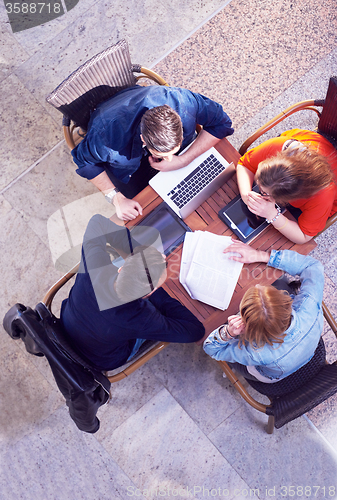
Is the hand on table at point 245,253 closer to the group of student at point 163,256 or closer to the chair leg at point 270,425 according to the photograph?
the group of student at point 163,256

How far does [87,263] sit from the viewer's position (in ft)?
5.09

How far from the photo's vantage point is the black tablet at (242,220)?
1.64 meters

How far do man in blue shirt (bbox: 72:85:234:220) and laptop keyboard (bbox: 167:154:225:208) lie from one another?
0.22 ft

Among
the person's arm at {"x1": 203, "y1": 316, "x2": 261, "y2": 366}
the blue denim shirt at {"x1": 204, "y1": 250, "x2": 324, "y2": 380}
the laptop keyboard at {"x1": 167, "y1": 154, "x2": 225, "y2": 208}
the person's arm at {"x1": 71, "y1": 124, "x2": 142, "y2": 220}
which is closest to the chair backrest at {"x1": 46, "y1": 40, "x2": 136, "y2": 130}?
the person's arm at {"x1": 71, "y1": 124, "x2": 142, "y2": 220}

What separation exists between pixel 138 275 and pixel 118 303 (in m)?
0.15

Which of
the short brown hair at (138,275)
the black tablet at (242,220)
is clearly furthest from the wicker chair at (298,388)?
the short brown hair at (138,275)

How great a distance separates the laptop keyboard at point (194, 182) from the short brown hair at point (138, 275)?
1.14 ft

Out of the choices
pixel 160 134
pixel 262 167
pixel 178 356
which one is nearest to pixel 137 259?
pixel 160 134

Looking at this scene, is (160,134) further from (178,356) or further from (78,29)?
(78,29)

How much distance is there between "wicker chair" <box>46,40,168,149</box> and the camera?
1.59 meters

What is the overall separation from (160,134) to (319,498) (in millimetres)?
2412

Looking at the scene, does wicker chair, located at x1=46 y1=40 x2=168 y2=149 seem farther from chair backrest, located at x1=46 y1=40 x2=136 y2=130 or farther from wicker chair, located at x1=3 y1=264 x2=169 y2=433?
wicker chair, located at x1=3 y1=264 x2=169 y2=433

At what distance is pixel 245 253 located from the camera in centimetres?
160

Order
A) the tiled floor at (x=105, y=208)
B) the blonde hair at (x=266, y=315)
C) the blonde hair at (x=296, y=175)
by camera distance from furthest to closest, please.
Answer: the tiled floor at (x=105, y=208) < the blonde hair at (x=296, y=175) < the blonde hair at (x=266, y=315)
